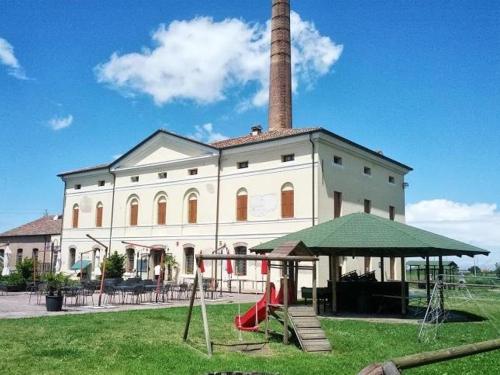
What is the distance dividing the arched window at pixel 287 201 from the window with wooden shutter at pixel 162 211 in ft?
29.4

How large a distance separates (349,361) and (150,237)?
23447 millimetres

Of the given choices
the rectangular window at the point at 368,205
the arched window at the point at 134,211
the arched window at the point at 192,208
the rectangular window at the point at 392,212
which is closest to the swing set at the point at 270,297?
the rectangular window at the point at 368,205

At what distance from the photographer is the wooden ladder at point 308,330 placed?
31.3 feet

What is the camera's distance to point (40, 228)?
39688 millimetres

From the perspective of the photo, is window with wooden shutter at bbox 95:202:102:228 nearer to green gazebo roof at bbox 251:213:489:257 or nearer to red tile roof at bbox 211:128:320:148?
red tile roof at bbox 211:128:320:148

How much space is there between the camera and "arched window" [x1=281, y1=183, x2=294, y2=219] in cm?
2427

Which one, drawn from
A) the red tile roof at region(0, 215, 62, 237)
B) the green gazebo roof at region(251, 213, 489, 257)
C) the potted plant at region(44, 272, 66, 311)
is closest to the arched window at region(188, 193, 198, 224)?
the green gazebo roof at region(251, 213, 489, 257)

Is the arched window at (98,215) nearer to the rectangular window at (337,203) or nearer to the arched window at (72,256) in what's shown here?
the arched window at (72,256)

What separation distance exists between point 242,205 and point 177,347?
1696cm

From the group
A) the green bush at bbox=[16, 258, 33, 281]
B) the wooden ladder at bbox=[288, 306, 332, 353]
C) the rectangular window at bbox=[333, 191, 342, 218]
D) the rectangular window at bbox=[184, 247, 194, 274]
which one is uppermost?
the rectangular window at bbox=[333, 191, 342, 218]

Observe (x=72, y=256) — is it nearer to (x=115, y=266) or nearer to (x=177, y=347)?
(x=115, y=266)

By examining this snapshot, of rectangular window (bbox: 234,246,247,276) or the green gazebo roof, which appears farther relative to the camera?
rectangular window (bbox: 234,246,247,276)

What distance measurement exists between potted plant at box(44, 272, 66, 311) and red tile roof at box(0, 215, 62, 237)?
22.4m

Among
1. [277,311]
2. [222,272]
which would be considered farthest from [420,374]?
[222,272]
